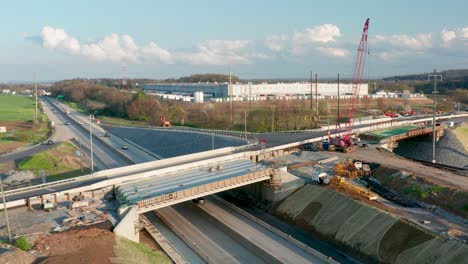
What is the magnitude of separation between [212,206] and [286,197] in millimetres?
8717

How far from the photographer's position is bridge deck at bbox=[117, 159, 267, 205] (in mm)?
37056

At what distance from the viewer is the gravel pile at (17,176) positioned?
157 feet

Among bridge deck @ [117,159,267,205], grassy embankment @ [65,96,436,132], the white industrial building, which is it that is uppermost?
the white industrial building

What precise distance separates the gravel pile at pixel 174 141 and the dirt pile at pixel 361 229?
20096 millimetres

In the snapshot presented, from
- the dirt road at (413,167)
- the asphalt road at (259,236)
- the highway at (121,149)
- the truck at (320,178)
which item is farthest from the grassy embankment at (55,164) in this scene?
the dirt road at (413,167)

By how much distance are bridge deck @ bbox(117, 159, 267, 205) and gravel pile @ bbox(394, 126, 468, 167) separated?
123 ft

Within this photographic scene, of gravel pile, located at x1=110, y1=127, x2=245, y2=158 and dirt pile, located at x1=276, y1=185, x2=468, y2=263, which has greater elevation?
gravel pile, located at x1=110, y1=127, x2=245, y2=158

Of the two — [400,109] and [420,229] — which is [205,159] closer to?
[420,229]

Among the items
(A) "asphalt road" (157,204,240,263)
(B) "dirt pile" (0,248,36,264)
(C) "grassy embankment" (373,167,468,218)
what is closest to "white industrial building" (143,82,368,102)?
(C) "grassy embankment" (373,167,468,218)

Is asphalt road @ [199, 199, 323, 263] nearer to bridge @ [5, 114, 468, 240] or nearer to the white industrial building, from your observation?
bridge @ [5, 114, 468, 240]

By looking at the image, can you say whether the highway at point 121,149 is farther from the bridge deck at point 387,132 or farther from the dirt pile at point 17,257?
the bridge deck at point 387,132

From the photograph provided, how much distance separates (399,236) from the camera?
106ft

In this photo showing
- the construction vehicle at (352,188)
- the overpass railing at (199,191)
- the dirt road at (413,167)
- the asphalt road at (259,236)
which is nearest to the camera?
the asphalt road at (259,236)

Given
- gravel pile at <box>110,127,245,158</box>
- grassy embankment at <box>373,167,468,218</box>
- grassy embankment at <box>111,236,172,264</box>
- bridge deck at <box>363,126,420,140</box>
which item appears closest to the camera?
grassy embankment at <box>111,236,172,264</box>
